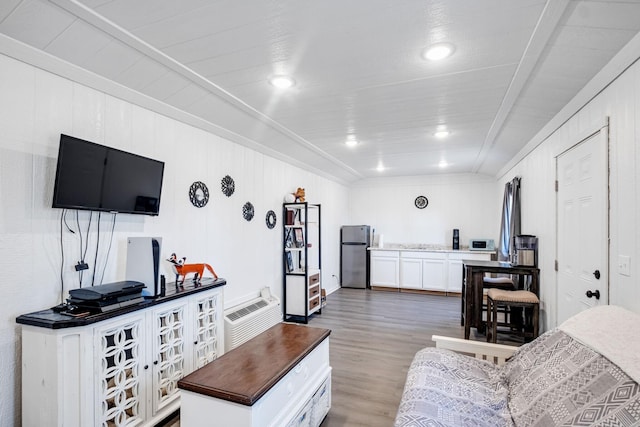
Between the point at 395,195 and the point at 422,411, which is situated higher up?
the point at 395,195

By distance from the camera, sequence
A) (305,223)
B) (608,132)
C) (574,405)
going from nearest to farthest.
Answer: (574,405), (608,132), (305,223)

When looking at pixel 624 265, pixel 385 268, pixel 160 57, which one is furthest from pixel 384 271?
pixel 160 57

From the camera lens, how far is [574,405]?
4.16ft

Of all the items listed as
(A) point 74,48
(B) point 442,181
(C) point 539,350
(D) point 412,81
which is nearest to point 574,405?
(C) point 539,350

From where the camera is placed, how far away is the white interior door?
2.10 m

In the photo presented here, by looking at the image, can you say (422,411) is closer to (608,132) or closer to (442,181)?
(608,132)

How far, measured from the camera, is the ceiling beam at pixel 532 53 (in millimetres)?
1509

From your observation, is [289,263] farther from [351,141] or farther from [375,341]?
[351,141]

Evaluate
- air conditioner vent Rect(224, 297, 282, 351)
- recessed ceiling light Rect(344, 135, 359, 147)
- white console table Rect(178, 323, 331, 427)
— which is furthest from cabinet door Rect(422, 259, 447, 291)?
white console table Rect(178, 323, 331, 427)

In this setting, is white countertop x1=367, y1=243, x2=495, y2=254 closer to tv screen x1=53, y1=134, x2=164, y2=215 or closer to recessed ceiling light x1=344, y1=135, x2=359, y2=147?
recessed ceiling light x1=344, y1=135, x2=359, y2=147

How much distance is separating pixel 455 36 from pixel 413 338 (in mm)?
3363

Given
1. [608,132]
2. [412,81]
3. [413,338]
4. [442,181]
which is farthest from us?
[442,181]

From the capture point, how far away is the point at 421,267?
21.6 feet

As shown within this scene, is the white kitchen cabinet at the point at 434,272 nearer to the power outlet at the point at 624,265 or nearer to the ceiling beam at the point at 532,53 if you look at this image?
the ceiling beam at the point at 532,53
